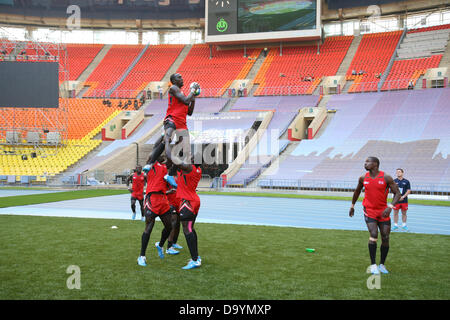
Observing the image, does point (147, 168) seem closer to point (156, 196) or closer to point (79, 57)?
point (156, 196)

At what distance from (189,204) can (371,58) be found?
43180mm

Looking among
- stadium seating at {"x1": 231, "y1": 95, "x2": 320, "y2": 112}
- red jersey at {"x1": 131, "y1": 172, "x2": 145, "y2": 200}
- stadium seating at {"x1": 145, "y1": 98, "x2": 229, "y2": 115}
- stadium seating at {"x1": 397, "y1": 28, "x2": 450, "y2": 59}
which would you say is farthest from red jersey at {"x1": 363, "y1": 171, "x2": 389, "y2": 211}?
stadium seating at {"x1": 397, "y1": 28, "x2": 450, "y2": 59}

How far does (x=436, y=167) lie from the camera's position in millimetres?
26953

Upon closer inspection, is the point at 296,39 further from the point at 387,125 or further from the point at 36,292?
the point at 36,292

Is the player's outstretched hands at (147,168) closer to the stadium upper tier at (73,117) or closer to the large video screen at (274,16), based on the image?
the stadium upper tier at (73,117)

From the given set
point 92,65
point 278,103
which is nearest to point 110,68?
point 92,65

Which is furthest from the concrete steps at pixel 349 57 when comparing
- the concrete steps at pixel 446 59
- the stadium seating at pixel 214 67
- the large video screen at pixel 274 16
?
the stadium seating at pixel 214 67

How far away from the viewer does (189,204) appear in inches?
293

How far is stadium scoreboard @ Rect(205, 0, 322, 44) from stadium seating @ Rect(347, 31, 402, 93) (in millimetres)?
→ 5767

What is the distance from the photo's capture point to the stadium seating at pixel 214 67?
46562mm

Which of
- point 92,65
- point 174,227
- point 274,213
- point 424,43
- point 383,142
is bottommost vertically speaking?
point 274,213

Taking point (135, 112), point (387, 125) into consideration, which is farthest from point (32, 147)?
point (387, 125)

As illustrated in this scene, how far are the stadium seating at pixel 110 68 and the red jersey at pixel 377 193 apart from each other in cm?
4314
